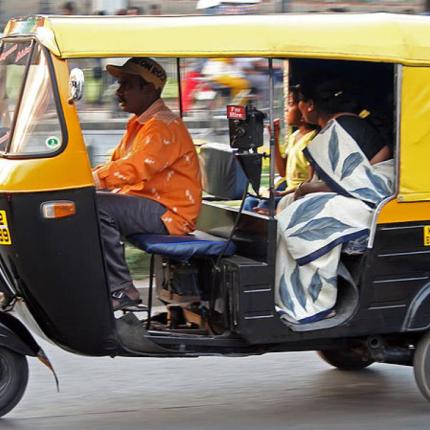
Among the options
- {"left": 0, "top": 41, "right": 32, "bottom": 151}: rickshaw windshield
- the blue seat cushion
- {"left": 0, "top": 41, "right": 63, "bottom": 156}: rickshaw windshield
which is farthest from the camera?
the blue seat cushion

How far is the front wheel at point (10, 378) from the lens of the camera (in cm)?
490

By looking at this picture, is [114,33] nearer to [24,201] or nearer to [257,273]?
[24,201]

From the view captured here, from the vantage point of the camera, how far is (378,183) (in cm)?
518

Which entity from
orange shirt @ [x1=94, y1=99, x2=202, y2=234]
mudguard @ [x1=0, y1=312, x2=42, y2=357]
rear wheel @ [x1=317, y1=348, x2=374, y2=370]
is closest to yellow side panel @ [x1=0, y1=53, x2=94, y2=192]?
orange shirt @ [x1=94, y1=99, x2=202, y2=234]

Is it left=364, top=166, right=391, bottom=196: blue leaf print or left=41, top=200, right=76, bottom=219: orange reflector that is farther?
left=364, top=166, right=391, bottom=196: blue leaf print

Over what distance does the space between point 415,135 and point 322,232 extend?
2.19 ft

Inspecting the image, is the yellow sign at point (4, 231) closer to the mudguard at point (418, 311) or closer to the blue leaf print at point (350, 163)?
the blue leaf print at point (350, 163)

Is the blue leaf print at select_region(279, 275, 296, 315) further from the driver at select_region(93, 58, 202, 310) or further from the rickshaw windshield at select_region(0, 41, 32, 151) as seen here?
the rickshaw windshield at select_region(0, 41, 32, 151)

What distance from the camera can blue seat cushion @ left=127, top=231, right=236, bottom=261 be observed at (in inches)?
197

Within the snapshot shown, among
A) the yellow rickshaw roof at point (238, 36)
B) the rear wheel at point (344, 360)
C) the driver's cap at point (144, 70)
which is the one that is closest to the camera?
the yellow rickshaw roof at point (238, 36)

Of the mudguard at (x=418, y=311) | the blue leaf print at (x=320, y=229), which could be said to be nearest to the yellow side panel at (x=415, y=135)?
the blue leaf print at (x=320, y=229)

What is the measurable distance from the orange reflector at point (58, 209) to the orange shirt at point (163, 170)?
22.4 inches

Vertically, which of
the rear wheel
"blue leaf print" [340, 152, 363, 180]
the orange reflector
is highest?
the orange reflector

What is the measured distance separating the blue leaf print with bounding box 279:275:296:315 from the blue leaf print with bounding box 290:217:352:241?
24 cm
